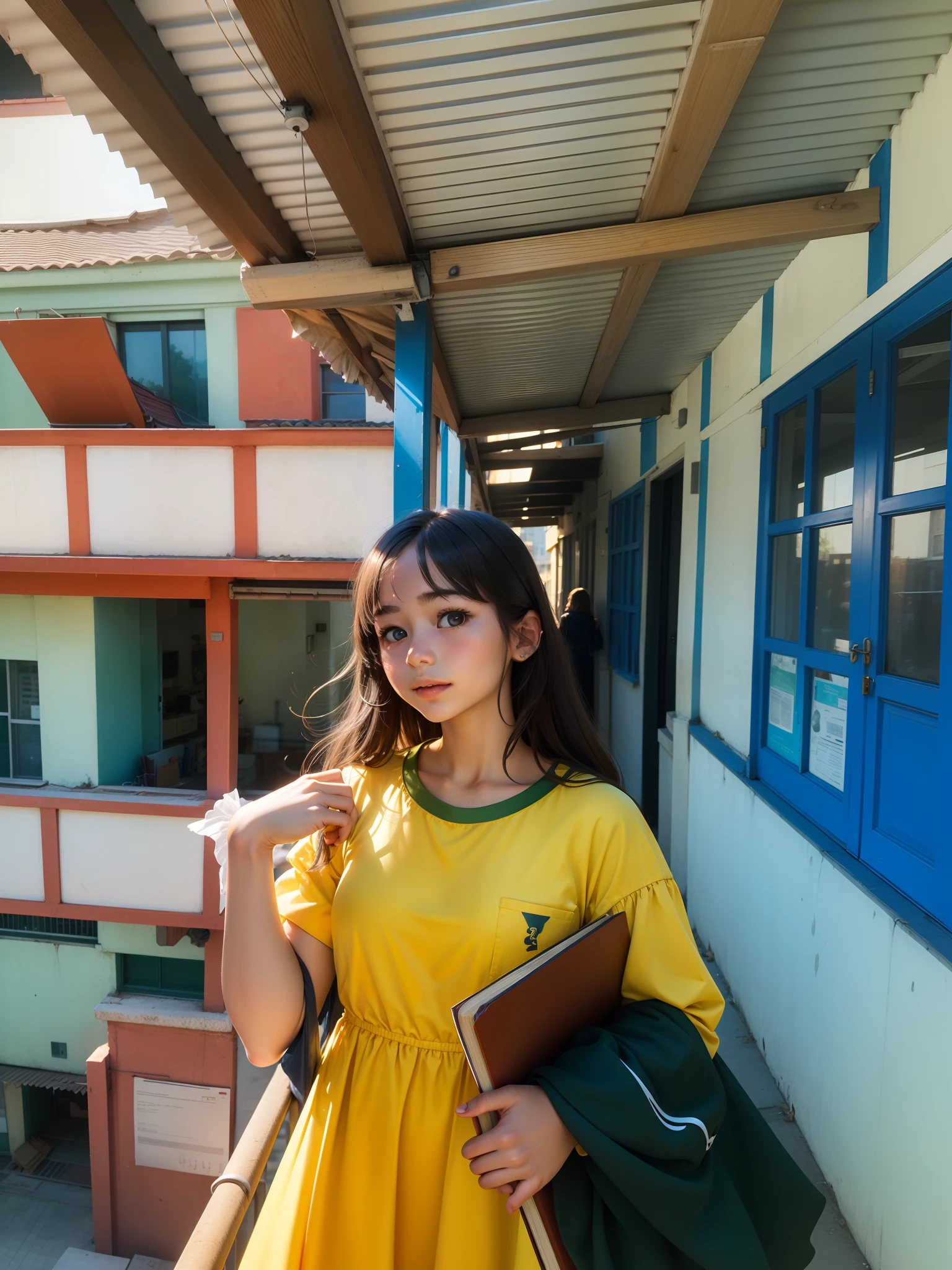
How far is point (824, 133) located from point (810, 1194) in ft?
8.35

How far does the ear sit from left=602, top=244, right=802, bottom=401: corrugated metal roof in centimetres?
229

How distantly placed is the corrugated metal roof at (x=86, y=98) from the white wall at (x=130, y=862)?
225 inches

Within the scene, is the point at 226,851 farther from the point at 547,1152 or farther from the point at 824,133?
the point at 824,133

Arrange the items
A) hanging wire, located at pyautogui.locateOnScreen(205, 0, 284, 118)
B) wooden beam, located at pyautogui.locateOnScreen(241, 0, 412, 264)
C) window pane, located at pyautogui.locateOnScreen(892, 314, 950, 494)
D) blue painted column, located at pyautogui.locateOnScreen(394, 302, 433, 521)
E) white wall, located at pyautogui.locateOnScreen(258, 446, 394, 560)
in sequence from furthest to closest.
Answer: white wall, located at pyautogui.locateOnScreen(258, 446, 394, 560), blue painted column, located at pyautogui.locateOnScreen(394, 302, 433, 521), window pane, located at pyautogui.locateOnScreen(892, 314, 950, 494), hanging wire, located at pyautogui.locateOnScreen(205, 0, 284, 118), wooden beam, located at pyautogui.locateOnScreen(241, 0, 412, 264)

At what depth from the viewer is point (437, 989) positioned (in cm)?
108

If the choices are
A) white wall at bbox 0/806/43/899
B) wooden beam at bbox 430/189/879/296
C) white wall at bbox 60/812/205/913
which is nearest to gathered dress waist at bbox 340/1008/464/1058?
wooden beam at bbox 430/189/879/296

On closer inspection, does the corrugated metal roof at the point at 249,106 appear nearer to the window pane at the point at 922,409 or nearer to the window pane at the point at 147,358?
the window pane at the point at 922,409

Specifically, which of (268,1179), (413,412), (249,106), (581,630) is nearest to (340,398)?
(581,630)

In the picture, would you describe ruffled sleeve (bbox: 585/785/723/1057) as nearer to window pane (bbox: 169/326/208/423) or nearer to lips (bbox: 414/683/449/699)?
lips (bbox: 414/683/449/699)

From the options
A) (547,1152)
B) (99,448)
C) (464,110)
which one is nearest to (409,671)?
(547,1152)

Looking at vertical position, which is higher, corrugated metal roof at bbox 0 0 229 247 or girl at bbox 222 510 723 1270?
corrugated metal roof at bbox 0 0 229 247

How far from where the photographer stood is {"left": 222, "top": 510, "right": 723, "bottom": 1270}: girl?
1050mm

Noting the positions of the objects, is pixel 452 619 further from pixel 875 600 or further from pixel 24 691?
pixel 24 691

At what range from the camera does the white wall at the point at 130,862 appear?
22.3ft
